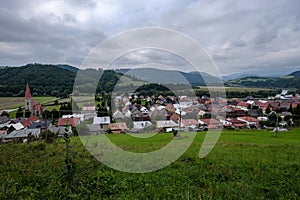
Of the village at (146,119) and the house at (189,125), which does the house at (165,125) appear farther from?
the house at (189,125)

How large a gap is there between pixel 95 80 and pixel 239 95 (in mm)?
70209

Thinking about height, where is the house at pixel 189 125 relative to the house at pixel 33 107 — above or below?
below

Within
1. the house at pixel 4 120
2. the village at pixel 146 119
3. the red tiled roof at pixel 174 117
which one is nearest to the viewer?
the village at pixel 146 119

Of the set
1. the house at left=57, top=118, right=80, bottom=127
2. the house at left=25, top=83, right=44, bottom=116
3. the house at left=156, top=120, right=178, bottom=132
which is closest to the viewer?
the house at left=57, top=118, right=80, bottom=127

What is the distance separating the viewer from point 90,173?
4.29 metres

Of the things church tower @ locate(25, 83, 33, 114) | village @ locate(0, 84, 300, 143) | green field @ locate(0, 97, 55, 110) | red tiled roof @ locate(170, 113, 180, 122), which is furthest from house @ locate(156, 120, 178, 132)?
green field @ locate(0, 97, 55, 110)

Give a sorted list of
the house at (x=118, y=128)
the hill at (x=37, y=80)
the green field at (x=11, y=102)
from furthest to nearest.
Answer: the hill at (x=37, y=80)
the green field at (x=11, y=102)
the house at (x=118, y=128)

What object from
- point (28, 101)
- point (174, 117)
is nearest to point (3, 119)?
point (28, 101)

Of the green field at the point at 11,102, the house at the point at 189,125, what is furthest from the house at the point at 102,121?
the green field at the point at 11,102

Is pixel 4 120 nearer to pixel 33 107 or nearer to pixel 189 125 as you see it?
pixel 33 107

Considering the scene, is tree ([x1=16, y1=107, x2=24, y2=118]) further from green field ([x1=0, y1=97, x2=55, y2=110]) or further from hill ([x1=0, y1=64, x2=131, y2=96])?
hill ([x1=0, y1=64, x2=131, y2=96])

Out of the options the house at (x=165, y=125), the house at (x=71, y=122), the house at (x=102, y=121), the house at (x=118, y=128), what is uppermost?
the house at (x=71, y=122)

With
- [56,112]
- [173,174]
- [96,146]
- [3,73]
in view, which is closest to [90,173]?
[173,174]

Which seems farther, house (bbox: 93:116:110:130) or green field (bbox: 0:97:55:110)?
green field (bbox: 0:97:55:110)
